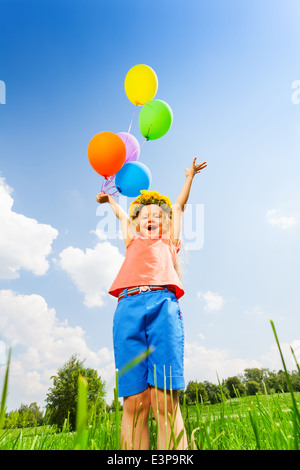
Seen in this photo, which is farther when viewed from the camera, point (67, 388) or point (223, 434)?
point (67, 388)

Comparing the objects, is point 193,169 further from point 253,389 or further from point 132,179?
point 253,389

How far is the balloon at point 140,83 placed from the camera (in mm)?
2924

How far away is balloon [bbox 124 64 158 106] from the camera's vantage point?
2.92 meters

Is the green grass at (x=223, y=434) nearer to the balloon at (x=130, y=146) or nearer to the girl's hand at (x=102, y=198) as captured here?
the girl's hand at (x=102, y=198)

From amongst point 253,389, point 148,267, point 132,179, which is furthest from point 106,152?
point 253,389

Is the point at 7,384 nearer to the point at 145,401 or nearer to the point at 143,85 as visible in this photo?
the point at 145,401

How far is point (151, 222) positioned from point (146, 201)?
0.26 meters

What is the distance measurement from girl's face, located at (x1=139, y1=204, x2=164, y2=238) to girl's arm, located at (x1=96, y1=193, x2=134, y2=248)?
100 mm

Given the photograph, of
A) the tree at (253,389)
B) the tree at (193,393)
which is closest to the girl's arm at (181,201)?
the tree at (193,393)

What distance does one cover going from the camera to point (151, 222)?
2400 mm
